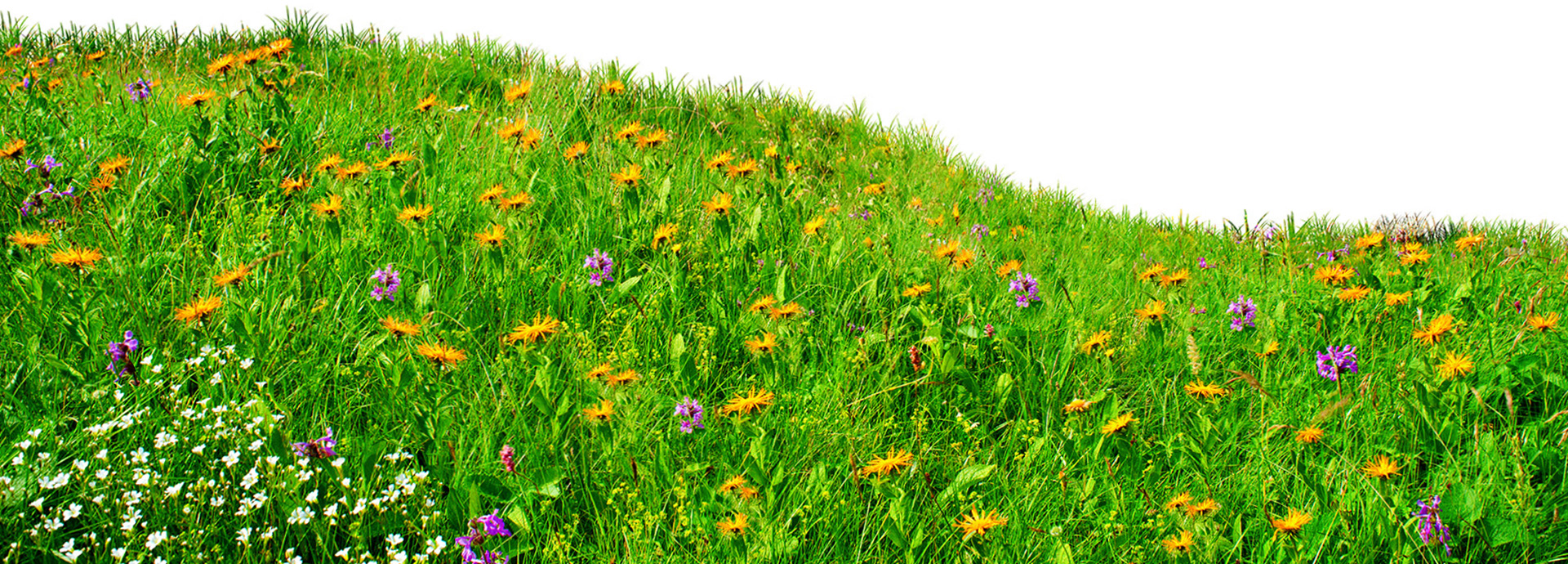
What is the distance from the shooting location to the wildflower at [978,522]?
2.30 m

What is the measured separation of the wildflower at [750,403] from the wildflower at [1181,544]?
40.4 inches

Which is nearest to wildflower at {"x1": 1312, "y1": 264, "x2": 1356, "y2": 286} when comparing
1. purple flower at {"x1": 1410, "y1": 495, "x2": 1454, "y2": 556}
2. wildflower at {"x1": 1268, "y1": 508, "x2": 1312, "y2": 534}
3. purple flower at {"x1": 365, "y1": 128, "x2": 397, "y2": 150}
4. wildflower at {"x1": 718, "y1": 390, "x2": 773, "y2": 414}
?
purple flower at {"x1": 1410, "y1": 495, "x2": 1454, "y2": 556}

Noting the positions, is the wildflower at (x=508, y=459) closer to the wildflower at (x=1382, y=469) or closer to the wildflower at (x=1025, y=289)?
the wildflower at (x=1025, y=289)

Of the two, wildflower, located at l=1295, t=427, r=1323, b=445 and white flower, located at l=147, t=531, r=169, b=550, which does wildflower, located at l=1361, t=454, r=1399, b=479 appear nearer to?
wildflower, located at l=1295, t=427, r=1323, b=445

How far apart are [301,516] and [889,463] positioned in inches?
52.7

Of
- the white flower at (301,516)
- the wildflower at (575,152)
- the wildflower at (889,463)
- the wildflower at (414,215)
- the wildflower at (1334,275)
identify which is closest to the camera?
the white flower at (301,516)

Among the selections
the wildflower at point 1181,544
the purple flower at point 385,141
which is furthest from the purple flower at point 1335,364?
the purple flower at point 385,141

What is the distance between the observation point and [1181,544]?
227 centimetres

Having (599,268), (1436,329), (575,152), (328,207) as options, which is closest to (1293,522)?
(1436,329)

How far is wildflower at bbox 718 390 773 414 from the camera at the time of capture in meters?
2.54

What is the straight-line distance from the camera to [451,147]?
4.35m

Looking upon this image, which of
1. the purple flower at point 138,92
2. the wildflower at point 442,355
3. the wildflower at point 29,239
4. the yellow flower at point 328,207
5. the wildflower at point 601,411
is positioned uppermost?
the purple flower at point 138,92

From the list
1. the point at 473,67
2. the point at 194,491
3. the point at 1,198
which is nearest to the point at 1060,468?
the point at 194,491

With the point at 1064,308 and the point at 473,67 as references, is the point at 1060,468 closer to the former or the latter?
the point at 1064,308
